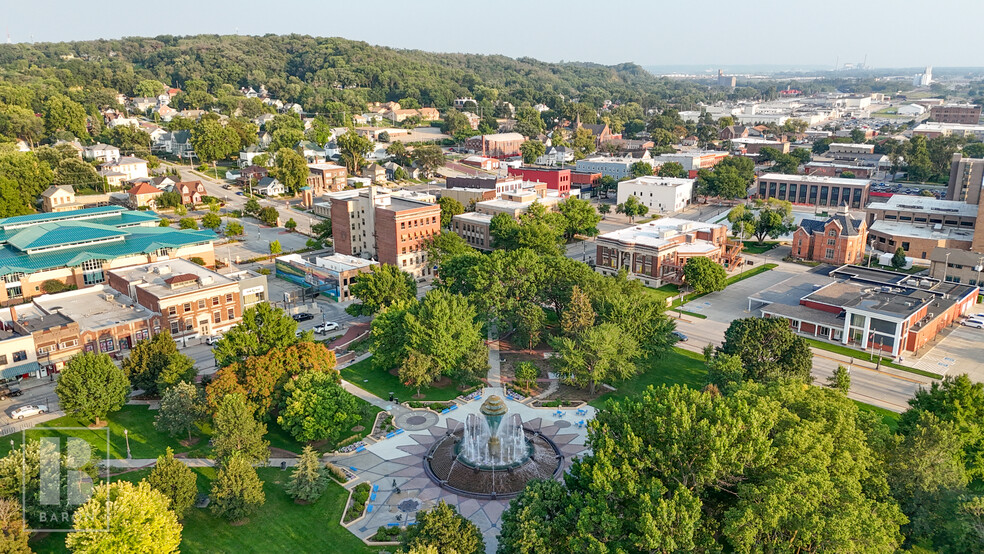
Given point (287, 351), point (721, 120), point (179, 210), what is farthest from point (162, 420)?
point (721, 120)

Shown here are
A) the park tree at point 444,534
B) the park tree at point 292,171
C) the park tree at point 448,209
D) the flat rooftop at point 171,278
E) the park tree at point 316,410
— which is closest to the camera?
the park tree at point 444,534

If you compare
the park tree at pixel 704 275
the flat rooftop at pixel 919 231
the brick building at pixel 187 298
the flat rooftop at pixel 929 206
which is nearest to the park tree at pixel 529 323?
the park tree at pixel 704 275

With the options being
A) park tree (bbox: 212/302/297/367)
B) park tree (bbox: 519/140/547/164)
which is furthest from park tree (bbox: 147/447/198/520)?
park tree (bbox: 519/140/547/164)

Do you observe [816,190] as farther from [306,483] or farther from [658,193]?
[306,483]

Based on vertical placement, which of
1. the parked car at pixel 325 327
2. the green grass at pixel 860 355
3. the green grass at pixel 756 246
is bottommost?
the green grass at pixel 860 355

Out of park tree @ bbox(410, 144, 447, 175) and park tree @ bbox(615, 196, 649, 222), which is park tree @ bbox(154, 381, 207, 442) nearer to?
park tree @ bbox(615, 196, 649, 222)

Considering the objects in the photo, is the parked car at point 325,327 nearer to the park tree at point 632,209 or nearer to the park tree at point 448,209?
the park tree at point 448,209
